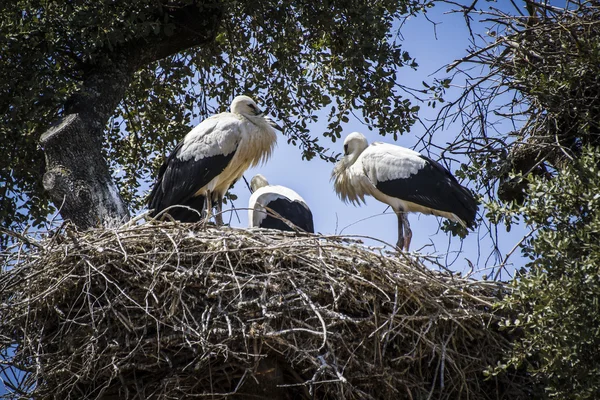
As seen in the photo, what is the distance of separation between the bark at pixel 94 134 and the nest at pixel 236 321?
73cm

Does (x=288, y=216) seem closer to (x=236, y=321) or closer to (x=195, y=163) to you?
(x=195, y=163)

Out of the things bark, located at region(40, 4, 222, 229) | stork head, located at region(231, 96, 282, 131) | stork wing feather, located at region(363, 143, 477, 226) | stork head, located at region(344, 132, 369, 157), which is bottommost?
bark, located at region(40, 4, 222, 229)

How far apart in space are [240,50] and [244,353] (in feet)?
15.0

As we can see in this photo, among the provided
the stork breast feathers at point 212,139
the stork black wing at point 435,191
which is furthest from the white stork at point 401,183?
the stork breast feathers at point 212,139

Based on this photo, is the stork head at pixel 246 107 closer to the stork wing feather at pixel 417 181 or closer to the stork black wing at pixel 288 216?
the stork black wing at pixel 288 216

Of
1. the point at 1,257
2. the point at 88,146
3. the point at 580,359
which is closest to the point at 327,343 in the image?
the point at 580,359

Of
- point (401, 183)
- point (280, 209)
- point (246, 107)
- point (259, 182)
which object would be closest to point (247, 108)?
point (246, 107)

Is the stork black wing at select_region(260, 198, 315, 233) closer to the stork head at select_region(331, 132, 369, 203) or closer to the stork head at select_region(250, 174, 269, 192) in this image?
the stork head at select_region(331, 132, 369, 203)

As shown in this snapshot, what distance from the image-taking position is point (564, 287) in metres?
4.77

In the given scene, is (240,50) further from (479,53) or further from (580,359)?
(580,359)

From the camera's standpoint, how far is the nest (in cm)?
521

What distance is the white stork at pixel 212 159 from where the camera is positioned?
7707 mm

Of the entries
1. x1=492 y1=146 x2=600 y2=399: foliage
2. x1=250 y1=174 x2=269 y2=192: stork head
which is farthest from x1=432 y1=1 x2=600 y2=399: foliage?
x1=250 y1=174 x2=269 y2=192: stork head

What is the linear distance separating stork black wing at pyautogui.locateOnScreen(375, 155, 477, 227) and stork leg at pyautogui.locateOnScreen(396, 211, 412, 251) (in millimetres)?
217
